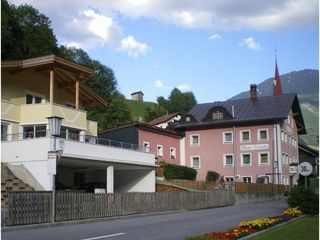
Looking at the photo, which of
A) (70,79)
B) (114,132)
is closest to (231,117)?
(114,132)

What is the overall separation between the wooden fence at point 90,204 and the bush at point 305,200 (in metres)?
8.31

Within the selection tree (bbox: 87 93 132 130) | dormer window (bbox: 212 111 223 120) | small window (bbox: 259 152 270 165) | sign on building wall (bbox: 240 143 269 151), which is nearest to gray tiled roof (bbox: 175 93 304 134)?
dormer window (bbox: 212 111 223 120)

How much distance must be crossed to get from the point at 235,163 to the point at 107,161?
31943mm

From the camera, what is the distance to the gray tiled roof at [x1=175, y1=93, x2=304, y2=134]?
64.9 metres

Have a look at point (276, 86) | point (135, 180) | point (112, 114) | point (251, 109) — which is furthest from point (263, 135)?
point (276, 86)

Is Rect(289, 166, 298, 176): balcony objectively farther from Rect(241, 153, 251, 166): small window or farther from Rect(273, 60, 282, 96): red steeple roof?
Rect(273, 60, 282, 96): red steeple roof

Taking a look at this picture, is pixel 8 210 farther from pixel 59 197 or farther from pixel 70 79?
pixel 70 79

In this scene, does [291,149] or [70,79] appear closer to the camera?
[70,79]

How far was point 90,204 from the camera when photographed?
82.5ft

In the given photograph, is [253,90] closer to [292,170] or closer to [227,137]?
[227,137]

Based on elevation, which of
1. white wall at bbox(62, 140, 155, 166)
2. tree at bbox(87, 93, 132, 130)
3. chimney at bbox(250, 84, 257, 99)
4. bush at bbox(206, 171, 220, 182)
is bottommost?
bush at bbox(206, 171, 220, 182)

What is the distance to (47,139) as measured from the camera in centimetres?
3084

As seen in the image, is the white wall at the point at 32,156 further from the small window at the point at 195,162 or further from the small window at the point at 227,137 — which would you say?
the small window at the point at 227,137

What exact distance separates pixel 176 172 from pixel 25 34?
23.2 m
